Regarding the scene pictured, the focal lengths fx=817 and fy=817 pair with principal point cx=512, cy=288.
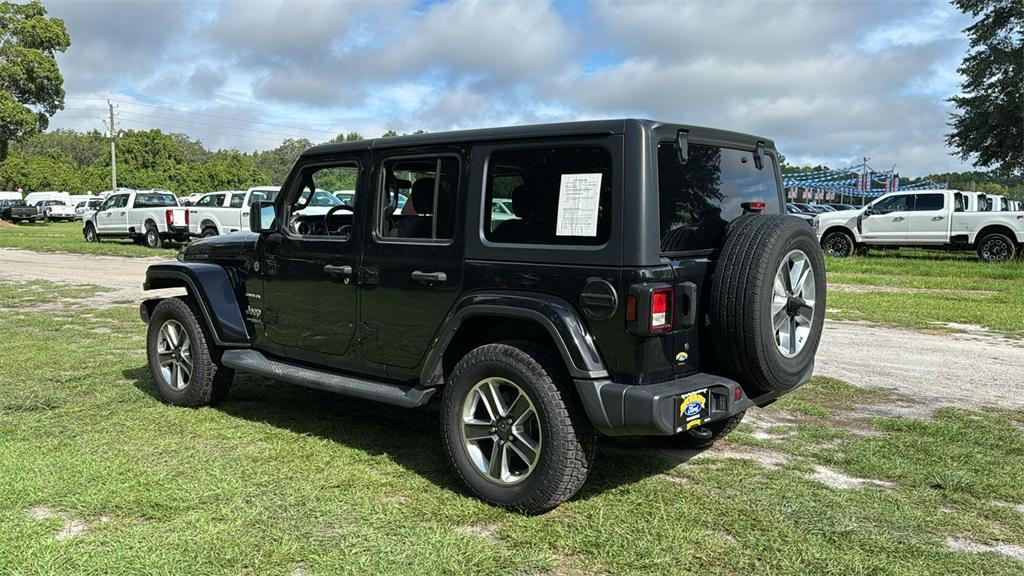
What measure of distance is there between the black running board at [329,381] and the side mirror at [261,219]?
0.84m

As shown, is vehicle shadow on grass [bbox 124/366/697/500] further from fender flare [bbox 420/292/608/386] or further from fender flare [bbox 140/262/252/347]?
fender flare [bbox 420/292/608/386]

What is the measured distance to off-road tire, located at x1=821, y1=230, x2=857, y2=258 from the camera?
2146 cm

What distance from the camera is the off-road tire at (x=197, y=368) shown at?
5.61 m

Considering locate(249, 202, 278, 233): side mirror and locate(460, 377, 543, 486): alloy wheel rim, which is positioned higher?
locate(249, 202, 278, 233): side mirror

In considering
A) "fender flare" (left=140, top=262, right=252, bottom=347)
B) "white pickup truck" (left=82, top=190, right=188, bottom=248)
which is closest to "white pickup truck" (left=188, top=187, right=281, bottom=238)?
"white pickup truck" (left=82, top=190, right=188, bottom=248)

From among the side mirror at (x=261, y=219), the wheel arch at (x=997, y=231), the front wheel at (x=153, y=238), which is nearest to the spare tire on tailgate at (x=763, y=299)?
the side mirror at (x=261, y=219)

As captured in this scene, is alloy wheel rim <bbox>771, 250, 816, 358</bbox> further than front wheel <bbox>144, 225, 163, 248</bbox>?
No

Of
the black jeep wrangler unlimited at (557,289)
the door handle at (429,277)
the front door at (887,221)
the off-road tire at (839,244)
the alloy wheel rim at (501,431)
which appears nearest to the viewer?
the black jeep wrangler unlimited at (557,289)

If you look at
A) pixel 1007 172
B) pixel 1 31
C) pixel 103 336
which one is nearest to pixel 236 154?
pixel 1 31

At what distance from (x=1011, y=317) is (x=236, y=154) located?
8229 cm

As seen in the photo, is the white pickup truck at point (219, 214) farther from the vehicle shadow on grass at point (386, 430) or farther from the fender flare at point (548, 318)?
the fender flare at point (548, 318)

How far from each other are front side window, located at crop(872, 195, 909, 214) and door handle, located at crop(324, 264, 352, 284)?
768 inches

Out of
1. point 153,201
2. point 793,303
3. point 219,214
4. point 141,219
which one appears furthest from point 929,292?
point 153,201

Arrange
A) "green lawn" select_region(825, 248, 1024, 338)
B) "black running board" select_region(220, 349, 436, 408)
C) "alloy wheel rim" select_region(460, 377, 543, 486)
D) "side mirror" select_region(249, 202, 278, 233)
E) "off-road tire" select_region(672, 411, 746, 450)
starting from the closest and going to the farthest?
"alloy wheel rim" select_region(460, 377, 543, 486) < "black running board" select_region(220, 349, 436, 408) < "off-road tire" select_region(672, 411, 746, 450) < "side mirror" select_region(249, 202, 278, 233) < "green lawn" select_region(825, 248, 1024, 338)
